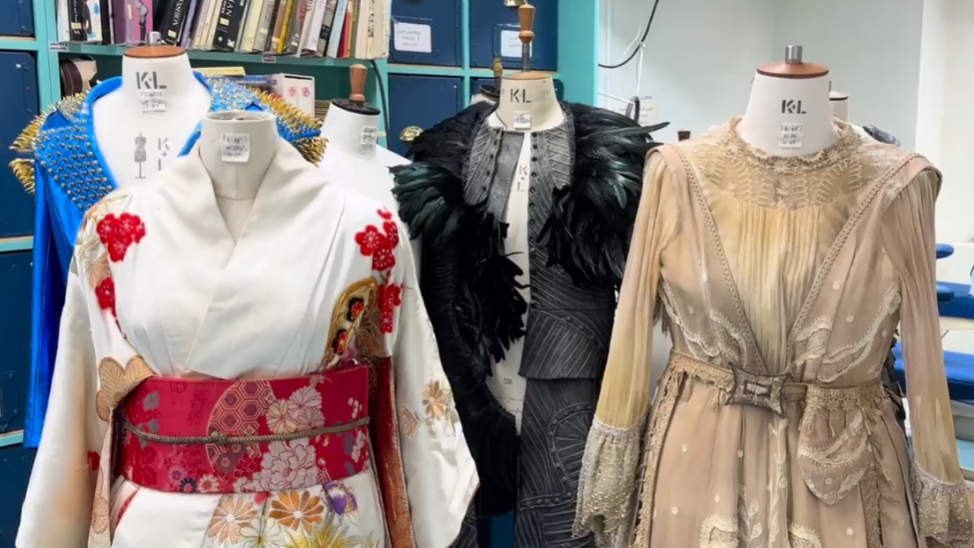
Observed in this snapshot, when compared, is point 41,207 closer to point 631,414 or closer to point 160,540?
point 160,540

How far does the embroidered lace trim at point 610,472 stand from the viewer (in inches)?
51.8

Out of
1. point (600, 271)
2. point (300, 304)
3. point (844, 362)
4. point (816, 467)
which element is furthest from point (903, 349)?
point (300, 304)

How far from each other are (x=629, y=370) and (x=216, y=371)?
586 millimetres

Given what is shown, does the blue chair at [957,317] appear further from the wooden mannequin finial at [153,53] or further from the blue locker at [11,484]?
the blue locker at [11,484]

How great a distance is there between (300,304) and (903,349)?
0.81m

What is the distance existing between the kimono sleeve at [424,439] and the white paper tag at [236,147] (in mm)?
243

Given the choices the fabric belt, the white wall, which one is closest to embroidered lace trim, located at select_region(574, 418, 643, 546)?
the fabric belt

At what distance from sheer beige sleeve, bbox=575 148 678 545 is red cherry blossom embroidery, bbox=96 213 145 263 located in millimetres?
676

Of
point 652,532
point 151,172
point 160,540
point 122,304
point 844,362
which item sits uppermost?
point 151,172

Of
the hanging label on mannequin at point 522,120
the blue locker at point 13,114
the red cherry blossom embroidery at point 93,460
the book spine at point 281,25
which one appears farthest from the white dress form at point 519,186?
the blue locker at point 13,114

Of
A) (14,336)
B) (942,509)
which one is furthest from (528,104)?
(14,336)

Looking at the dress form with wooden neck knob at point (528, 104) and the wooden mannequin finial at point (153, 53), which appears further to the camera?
the dress form with wooden neck knob at point (528, 104)

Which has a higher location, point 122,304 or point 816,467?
point 122,304

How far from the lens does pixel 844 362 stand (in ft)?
3.98
